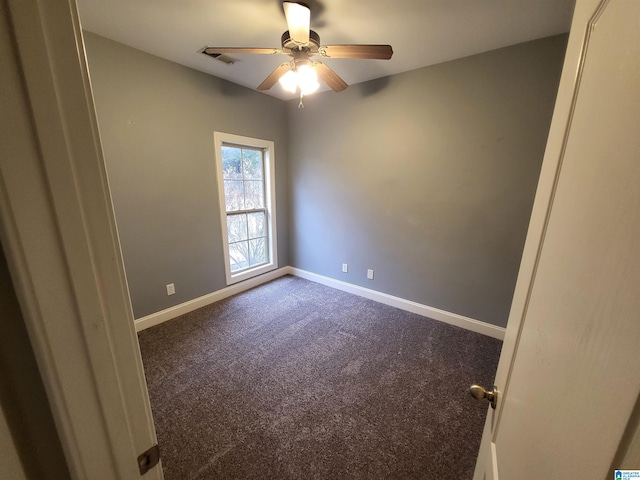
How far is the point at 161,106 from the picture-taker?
90.8 inches

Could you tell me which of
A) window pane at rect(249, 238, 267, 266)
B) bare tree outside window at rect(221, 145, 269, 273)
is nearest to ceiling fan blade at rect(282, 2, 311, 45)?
bare tree outside window at rect(221, 145, 269, 273)

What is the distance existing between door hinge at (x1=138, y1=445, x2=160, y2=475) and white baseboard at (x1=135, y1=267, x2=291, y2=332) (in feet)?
A: 7.53

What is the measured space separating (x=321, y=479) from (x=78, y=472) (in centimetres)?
125

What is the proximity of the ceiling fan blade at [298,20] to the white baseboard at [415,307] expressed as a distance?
2.60 m

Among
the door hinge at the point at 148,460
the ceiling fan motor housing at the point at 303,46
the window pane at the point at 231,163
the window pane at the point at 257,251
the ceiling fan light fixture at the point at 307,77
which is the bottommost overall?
the window pane at the point at 257,251

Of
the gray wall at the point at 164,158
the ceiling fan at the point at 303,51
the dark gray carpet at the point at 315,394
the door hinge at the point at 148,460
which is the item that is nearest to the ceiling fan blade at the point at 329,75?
the ceiling fan at the point at 303,51

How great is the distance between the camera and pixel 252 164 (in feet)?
10.8

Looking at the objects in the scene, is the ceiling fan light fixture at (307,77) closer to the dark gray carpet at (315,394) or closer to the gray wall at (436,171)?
the gray wall at (436,171)

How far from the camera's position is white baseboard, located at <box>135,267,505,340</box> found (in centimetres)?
244

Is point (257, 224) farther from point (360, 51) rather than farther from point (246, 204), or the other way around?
point (360, 51)

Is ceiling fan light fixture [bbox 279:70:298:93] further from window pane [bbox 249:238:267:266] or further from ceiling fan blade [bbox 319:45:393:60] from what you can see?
window pane [bbox 249:238:267:266]

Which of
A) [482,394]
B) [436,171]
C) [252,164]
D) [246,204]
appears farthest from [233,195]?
[482,394]

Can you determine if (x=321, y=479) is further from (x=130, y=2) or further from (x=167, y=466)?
(x=130, y=2)

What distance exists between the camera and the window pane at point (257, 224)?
3.44 m
